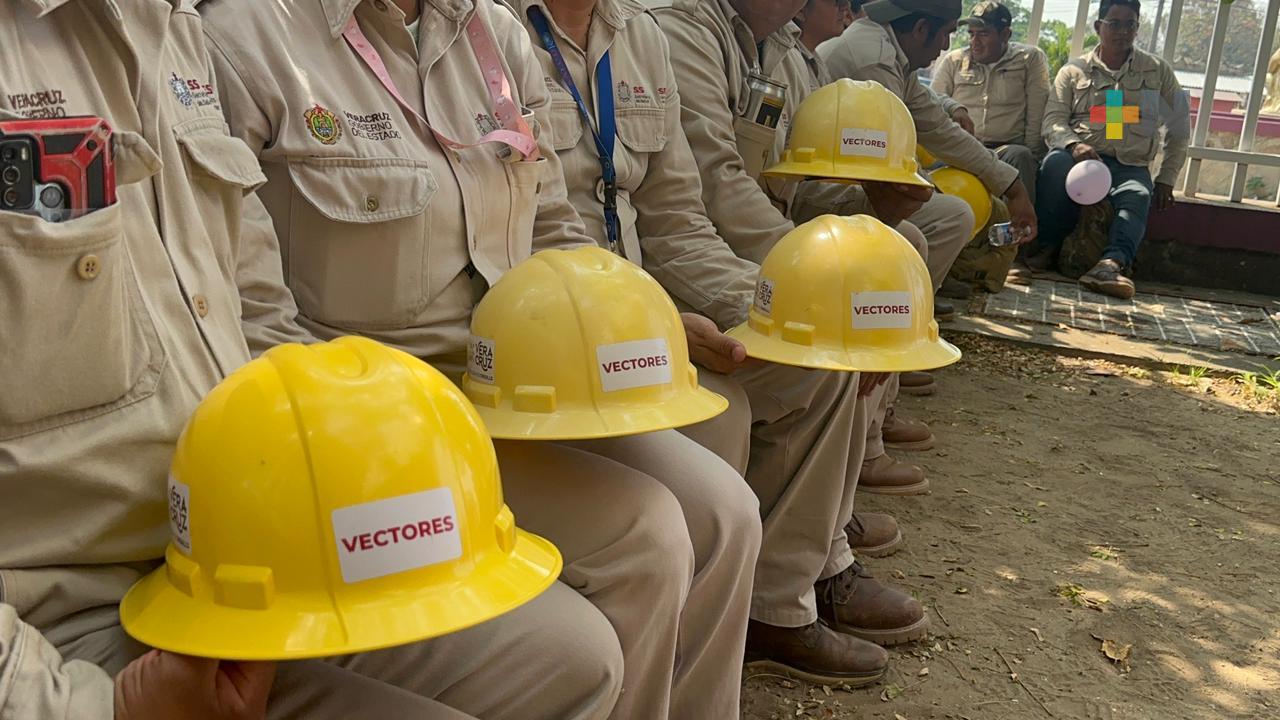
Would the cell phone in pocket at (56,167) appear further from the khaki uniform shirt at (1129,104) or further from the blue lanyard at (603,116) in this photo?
the khaki uniform shirt at (1129,104)

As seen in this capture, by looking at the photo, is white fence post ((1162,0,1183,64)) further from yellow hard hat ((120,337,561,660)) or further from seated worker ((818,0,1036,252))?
yellow hard hat ((120,337,561,660))

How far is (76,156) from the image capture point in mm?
1316

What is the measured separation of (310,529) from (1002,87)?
8.11 meters

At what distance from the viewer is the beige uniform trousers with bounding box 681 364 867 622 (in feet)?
9.75

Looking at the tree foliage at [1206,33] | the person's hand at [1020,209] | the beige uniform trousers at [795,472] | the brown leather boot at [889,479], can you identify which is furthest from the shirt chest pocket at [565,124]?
the tree foliage at [1206,33]

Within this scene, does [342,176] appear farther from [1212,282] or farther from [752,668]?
[1212,282]

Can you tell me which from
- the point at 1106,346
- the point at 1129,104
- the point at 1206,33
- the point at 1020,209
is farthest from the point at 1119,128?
the point at 1020,209

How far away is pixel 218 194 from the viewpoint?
1715mm

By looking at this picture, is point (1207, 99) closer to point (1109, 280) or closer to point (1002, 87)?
point (1002, 87)

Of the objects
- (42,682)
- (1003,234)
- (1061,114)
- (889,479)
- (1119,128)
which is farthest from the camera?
(1061,114)

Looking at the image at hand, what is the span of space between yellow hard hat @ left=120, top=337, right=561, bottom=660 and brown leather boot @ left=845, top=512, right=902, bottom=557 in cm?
242

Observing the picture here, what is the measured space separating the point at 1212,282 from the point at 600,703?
816cm

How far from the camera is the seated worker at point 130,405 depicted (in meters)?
1.30

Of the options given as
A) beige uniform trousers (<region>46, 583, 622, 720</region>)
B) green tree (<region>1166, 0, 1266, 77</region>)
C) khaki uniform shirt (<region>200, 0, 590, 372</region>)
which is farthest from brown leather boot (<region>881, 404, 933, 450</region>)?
green tree (<region>1166, 0, 1266, 77</region>)
